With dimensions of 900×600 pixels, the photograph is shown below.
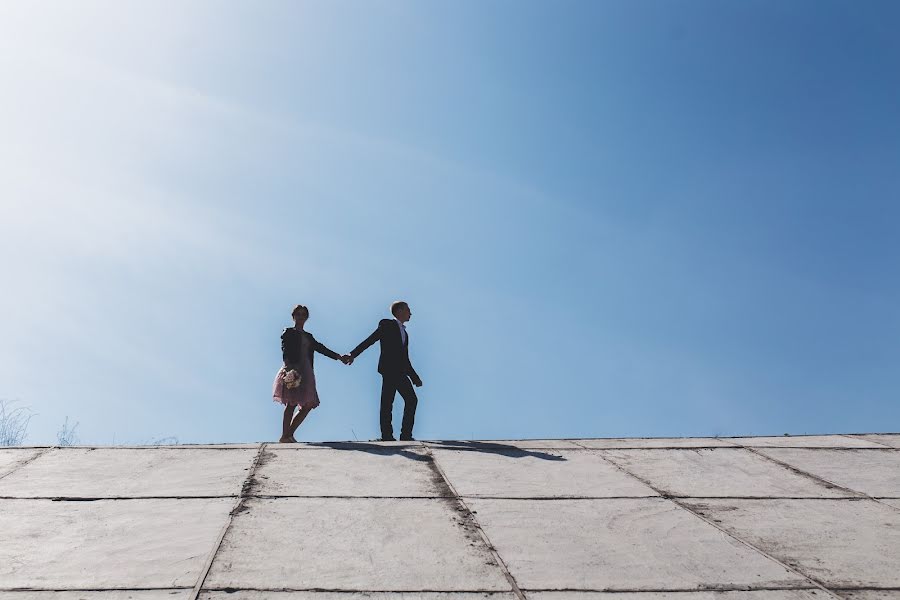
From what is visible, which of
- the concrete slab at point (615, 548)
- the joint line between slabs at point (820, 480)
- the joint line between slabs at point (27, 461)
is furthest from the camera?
the joint line between slabs at point (27, 461)

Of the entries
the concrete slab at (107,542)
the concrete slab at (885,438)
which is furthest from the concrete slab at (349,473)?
the concrete slab at (885,438)

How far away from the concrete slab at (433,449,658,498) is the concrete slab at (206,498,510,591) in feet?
2.30

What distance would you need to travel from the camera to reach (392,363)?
9922 mm

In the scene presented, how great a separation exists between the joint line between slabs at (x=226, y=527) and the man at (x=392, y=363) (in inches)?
107

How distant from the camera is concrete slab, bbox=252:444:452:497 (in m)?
5.89

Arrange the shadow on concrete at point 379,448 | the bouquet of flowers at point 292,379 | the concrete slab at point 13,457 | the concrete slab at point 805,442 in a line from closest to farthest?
the concrete slab at point 13,457
the shadow on concrete at point 379,448
the concrete slab at point 805,442
the bouquet of flowers at point 292,379

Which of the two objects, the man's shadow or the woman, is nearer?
the man's shadow

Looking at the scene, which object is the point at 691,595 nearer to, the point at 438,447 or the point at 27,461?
the point at 438,447

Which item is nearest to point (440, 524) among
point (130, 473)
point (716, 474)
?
point (130, 473)

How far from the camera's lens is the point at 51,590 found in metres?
3.82

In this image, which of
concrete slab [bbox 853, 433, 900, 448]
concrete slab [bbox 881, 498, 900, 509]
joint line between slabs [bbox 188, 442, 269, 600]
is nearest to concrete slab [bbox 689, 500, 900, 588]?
concrete slab [bbox 881, 498, 900, 509]

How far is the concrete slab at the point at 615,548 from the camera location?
13.7ft

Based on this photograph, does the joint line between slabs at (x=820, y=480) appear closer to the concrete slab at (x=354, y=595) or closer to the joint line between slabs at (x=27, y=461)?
the concrete slab at (x=354, y=595)

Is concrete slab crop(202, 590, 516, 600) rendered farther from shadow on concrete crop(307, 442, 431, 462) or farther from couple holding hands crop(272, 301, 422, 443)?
couple holding hands crop(272, 301, 422, 443)
